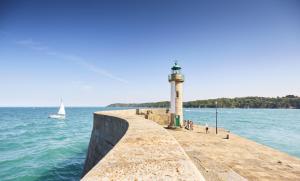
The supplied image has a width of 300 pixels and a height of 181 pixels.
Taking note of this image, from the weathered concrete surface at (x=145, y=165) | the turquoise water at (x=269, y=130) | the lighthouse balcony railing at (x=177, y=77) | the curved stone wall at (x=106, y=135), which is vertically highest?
the lighthouse balcony railing at (x=177, y=77)

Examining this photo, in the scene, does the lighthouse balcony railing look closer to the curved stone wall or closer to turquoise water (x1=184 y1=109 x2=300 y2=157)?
the curved stone wall

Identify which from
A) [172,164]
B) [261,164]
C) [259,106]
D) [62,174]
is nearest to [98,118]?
[62,174]

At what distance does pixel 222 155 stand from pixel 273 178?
3137 millimetres

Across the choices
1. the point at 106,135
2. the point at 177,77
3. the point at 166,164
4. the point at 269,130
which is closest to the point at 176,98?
the point at 177,77

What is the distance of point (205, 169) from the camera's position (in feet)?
24.3

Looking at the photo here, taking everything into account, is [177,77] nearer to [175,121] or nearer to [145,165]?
[175,121]

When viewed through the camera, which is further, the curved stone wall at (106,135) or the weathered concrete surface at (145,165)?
the curved stone wall at (106,135)

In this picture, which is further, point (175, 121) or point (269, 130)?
point (269, 130)

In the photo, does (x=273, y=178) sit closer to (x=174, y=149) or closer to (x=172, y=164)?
(x=174, y=149)

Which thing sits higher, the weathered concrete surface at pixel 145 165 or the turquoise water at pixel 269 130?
the weathered concrete surface at pixel 145 165

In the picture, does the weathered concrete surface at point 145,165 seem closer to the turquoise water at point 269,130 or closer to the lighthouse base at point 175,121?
the lighthouse base at point 175,121

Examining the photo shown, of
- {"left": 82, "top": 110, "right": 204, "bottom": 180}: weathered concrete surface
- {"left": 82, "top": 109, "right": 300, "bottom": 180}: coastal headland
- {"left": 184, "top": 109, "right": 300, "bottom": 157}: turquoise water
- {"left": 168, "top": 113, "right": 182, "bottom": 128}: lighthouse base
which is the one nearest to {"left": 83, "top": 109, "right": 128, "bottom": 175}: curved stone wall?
{"left": 82, "top": 109, "right": 300, "bottom": 180}: coastal headland

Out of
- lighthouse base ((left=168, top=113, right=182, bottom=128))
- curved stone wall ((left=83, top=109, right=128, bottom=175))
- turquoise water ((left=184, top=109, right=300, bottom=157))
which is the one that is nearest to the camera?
curved stone wall ((left=83, top=109, right=128, bottom=175))

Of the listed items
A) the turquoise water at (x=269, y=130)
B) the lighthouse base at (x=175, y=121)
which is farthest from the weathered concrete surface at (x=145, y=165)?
the turquoise water at (x=269, y=130)
